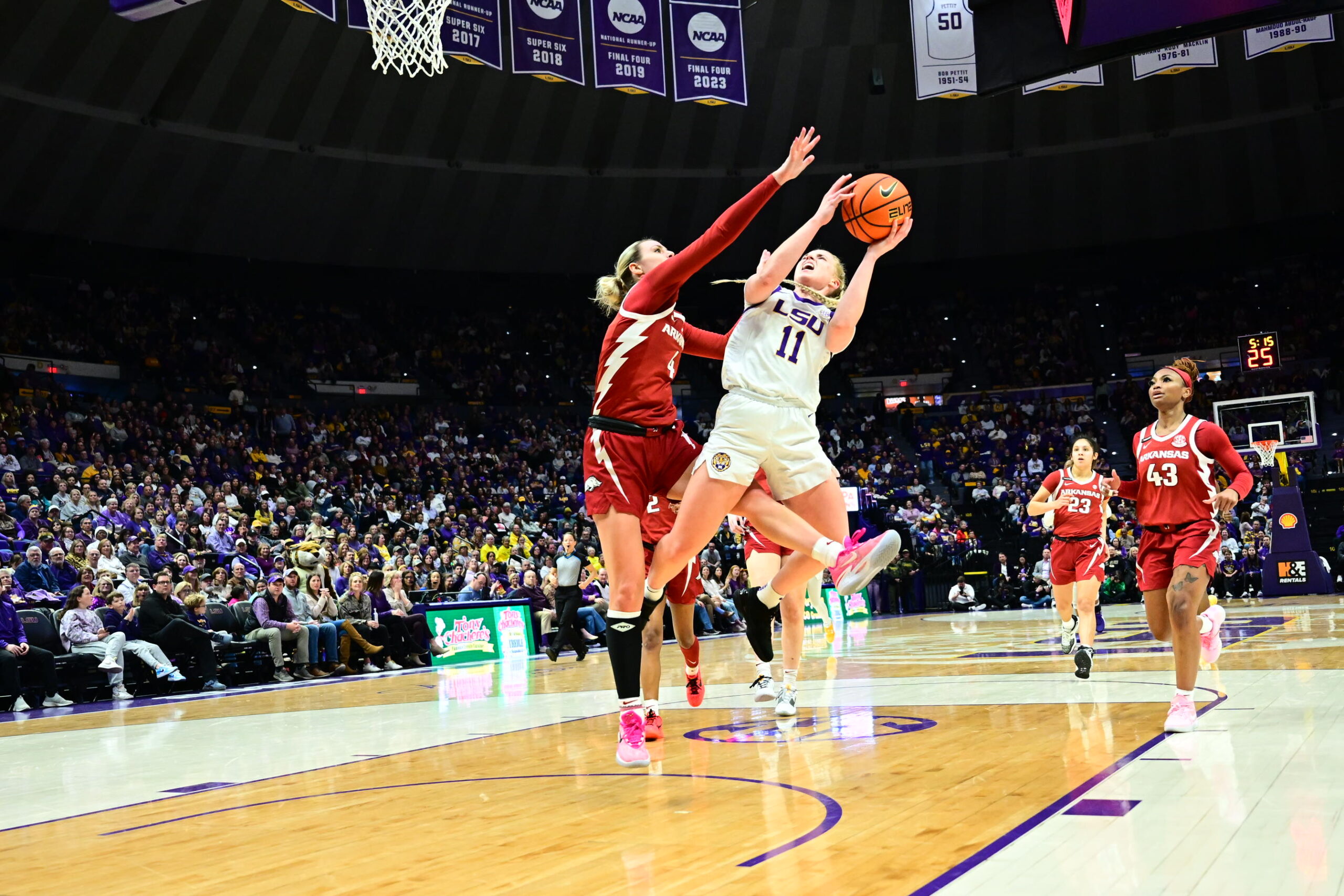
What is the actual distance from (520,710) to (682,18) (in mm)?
13280

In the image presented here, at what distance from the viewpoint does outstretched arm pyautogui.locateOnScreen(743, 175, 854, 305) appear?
522 cm

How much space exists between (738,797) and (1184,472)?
323 centimetres

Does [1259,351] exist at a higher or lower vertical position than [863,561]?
higher

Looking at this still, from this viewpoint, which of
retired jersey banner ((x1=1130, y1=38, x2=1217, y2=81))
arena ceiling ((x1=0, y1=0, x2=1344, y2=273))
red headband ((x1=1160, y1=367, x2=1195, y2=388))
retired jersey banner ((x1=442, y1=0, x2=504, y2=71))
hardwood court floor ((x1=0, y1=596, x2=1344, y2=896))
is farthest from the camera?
arena ceiling ((x1=0, y1=0, x2=1344, y2=273))

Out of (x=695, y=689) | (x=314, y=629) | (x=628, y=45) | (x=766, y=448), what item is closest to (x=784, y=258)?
(x=766, y=448)

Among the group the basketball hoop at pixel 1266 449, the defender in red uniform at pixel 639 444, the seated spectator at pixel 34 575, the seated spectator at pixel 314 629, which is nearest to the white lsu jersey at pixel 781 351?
the defender in red uniform at pixel 639 444

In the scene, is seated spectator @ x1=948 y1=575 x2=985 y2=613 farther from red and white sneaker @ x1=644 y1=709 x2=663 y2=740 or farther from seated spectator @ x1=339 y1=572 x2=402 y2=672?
red and white sneaker @ x1=644 y1=709 x2=663 y2=740

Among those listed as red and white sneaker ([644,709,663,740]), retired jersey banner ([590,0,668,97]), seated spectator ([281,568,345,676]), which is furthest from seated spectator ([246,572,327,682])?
retired jersey banner ([590,0,668,97])

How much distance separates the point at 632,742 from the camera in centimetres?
511

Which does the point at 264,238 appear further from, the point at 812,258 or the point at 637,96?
the point at 812,258

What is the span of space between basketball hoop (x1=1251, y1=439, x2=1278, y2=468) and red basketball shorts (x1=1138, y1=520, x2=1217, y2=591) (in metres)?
19.0

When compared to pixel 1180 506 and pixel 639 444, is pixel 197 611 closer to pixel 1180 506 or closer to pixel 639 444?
pixel 639 444

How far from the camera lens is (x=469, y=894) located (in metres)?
3.09

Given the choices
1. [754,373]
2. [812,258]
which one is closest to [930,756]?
[754,373]
